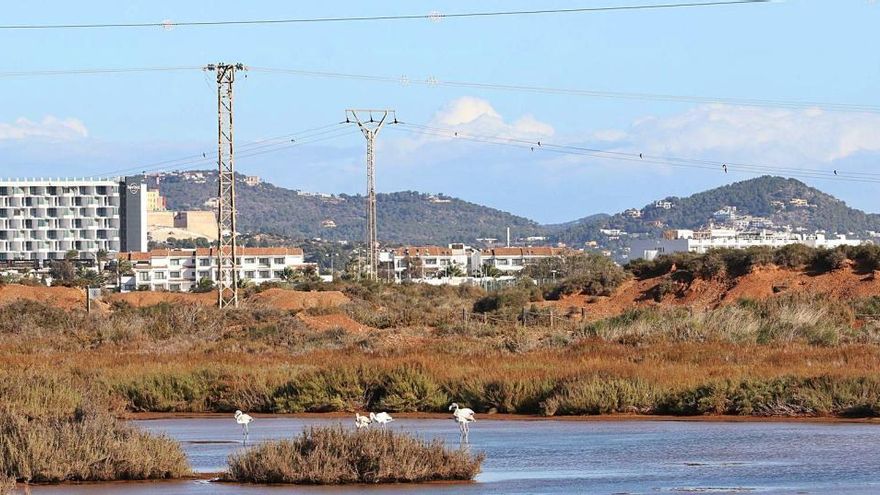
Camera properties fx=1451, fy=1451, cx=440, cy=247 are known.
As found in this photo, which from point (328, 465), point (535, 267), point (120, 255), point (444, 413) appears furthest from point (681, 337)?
point (120, 255)

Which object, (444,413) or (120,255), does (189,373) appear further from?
(120,255)

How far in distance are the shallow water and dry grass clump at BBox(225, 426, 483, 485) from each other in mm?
176

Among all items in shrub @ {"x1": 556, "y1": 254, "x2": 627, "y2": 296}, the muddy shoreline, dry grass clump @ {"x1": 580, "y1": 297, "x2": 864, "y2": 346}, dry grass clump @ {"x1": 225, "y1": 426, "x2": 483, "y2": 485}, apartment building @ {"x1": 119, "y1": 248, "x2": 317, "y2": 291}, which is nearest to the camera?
dry grass clump @ {"x1": 225, "y1": 426, "x2": 483, "y2": 485}

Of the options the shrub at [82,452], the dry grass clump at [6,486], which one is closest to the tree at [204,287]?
the shrub at [82,452]

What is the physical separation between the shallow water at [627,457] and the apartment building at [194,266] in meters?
163

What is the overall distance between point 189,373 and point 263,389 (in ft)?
7.88

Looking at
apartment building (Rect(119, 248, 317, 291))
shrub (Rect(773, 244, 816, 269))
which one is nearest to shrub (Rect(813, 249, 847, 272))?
shrub (Rect(773, 244, 816, 269))

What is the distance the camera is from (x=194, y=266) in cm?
19738

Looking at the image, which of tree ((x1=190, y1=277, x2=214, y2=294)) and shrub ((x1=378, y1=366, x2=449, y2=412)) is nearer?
shrub ((x1=378, y1=366, x2=449, y2=412))

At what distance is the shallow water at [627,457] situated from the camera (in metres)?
16.8

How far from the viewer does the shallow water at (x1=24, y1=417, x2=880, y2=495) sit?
1677 cm

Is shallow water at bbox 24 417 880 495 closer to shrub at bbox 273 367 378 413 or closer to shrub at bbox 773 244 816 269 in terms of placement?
shrub at bbox 273 367 378 413

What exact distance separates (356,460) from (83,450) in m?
3.28

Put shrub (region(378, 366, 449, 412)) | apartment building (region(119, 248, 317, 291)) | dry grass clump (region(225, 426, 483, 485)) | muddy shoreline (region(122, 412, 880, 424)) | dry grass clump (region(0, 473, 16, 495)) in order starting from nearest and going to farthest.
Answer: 1. dry grass clump (region(0, 473, 16, 495))
2. dry grass clump (region(225, 426, 483, 485))
3. muddy shoreline (region(122, 412, 880, 424))
4. shrub (region(378, 366, 449, 412))
5. apartment building (region(119, 248, 317, 291))
